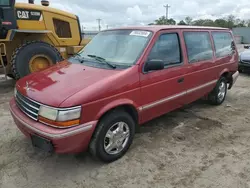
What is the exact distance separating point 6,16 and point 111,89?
470 cm

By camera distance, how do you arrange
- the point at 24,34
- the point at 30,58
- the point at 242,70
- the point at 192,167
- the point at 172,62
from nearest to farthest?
the point at 192,167, the point at 172,62, the point at 30,58, the point at 24,34, the point at 242,70

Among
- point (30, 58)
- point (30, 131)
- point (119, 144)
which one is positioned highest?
point (30, 58)

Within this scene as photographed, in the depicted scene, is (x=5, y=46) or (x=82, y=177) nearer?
(x=82, y=177)

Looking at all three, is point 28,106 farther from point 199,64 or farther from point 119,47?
point 199,64

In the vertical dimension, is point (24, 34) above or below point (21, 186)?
above

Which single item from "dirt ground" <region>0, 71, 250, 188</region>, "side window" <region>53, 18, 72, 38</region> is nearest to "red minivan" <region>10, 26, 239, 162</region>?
"dirt ground" <region>0, 71, 250, 188</region>

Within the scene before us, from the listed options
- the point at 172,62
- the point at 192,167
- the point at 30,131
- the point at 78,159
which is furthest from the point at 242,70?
the point at 30,131

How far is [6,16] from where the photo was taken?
6098 millimetres

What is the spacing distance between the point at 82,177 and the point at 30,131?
32.7 inches

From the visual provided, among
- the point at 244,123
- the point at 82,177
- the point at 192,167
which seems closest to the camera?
the point at 82,177

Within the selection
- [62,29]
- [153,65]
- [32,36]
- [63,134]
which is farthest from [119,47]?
[62,29]

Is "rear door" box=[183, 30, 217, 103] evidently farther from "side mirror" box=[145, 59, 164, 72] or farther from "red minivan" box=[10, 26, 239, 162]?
"side mirror" box=[145, 59, 164, 72]

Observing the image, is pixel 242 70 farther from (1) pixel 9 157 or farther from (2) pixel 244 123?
(1) pixel 9 157

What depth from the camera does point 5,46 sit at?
6410mm
